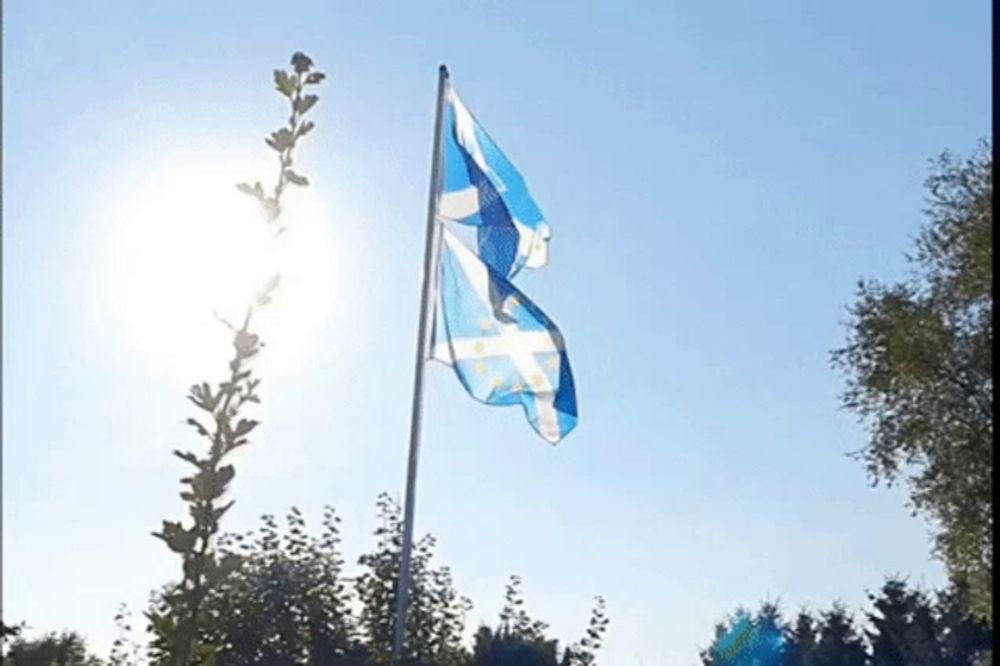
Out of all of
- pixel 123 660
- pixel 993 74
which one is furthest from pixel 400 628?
pixel 123 660

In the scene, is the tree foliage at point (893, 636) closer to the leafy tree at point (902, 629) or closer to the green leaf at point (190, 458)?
the leafy tree at point (902, 629)

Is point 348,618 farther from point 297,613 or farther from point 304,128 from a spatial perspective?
point 304,128

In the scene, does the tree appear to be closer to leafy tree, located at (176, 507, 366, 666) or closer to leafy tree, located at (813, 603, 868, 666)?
leafy tree, located at (176, 507, 366, 666)

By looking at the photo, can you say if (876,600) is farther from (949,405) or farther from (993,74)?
(993,74)

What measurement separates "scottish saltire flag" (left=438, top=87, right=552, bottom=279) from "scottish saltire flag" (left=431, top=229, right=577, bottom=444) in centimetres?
17

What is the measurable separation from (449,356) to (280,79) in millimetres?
10395

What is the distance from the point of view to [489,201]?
1296cm

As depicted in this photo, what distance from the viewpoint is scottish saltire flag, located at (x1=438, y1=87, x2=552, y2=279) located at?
42.0ft

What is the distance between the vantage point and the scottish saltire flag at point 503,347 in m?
12.4

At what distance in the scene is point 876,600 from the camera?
55062mm

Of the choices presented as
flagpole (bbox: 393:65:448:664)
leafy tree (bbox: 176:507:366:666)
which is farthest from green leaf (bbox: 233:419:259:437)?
leafy tree (bbox: 176:507:366:666)

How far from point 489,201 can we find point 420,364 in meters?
1.88

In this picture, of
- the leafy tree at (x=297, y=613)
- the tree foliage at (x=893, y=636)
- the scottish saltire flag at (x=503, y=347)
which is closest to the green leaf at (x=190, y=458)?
the scottish saltire flag at (x=503, y=347)

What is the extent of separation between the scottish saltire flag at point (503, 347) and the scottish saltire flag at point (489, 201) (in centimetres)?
17
